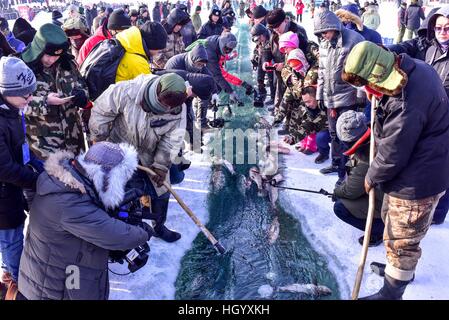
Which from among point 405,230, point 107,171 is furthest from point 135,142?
point 405,230

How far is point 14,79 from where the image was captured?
9.00 feet

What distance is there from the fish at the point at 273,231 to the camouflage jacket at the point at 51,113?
2472mm

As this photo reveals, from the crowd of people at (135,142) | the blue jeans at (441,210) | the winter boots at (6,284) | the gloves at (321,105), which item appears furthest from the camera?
the gloves at (321,105)

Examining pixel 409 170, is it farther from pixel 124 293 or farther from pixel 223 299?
pixel 124 293

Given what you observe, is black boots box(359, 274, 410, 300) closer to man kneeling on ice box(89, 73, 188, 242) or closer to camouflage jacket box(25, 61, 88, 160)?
man kneeling on ice box(89, 73, 188, 242)

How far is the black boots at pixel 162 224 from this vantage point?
393 centimetres

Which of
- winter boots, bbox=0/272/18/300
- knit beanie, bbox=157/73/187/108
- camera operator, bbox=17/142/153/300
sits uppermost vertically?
knit beanie, bbox=157/73/187/108

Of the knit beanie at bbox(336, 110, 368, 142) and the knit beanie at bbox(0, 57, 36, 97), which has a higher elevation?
the knit beanie at bbox(0, 57, 36, 97)

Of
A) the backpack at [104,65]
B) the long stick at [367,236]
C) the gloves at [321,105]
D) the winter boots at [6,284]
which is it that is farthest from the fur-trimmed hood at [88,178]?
the gloves at [321,105]

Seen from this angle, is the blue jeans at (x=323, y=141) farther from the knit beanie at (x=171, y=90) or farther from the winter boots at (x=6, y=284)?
the winter boots at (x=6, y=284)

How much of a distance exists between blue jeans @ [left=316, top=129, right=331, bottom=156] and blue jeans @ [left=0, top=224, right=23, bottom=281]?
14.3 feet

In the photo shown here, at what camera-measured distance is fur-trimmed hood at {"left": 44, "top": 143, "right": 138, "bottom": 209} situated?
2.39 m

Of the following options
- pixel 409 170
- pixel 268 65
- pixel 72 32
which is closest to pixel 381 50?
pixel 409 170

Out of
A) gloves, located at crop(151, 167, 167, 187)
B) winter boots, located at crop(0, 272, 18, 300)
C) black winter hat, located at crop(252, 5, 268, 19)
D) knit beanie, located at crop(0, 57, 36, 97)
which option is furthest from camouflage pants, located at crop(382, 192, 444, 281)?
black winter hat, located at crop(252, 5, 268, 19)
